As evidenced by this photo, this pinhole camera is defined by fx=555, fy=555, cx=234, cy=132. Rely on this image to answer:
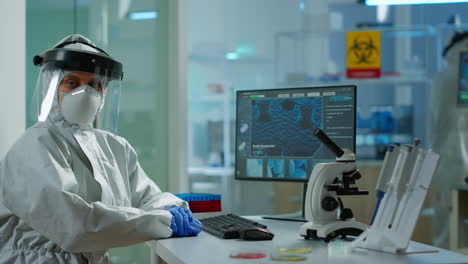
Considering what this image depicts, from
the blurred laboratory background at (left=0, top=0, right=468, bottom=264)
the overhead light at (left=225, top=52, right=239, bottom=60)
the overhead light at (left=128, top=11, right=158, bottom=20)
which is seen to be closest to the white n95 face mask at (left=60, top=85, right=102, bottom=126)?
the blurred laboratory background at (left=0, top=0, right=468, bottom=264)

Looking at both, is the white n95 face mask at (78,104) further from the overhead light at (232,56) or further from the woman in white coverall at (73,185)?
the overhead light at (232,56)

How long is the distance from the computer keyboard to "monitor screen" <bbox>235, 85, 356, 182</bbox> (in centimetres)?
28

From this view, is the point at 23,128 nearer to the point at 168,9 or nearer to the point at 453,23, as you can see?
the point at 168,9

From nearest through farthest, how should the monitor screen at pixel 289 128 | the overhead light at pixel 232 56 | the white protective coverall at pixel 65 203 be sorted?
the white protective coverall at pixel 65 203 → the monitor screen at pixel 289 128 → the overhead light at pixel 232 56

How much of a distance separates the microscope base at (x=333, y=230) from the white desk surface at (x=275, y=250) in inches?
0.8

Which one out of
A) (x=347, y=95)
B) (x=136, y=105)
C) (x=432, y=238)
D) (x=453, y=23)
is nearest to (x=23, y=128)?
(x=136, y=105)

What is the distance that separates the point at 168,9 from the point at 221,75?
3.25m

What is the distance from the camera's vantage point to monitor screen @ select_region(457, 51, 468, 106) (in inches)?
157

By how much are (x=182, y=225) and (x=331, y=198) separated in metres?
0.48

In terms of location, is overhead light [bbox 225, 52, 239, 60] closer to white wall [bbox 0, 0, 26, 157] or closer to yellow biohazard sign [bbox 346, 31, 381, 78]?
yellow biohazard sign [bbox 346, 31, 381, 78]

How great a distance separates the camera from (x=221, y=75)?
631 centimetres

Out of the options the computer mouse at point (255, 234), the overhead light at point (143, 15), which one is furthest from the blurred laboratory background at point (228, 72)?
the computer mouse at point (255, 234)

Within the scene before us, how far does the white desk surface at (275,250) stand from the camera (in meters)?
1.38

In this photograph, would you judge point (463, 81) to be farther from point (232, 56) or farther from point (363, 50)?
point (232, 56)
